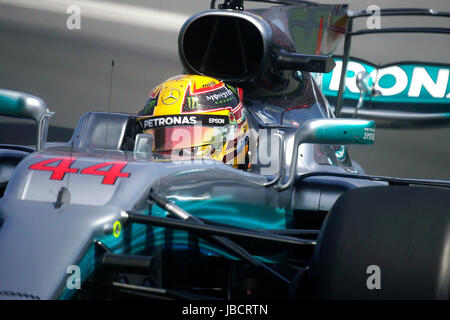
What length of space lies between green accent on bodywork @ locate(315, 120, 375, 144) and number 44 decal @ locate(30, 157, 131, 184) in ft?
2.53

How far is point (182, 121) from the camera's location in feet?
8.89

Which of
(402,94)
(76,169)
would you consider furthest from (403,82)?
(76,169)

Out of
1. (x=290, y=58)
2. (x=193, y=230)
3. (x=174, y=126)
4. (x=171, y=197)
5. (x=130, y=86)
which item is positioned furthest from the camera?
(x=130, y=86)

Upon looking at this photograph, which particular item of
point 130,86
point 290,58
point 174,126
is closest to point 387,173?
point 130,86

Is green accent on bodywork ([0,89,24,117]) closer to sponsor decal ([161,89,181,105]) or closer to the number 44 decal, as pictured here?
the number 44 decal

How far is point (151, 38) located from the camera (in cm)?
939

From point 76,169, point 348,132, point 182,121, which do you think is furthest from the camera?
point 182,121

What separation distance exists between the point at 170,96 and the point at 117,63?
20.7 ft

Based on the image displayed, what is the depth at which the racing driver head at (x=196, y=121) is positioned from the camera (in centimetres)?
270

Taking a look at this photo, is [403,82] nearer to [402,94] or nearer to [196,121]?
[402,94]

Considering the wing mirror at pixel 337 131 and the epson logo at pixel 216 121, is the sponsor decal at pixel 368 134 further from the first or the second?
the epson logo at pixel 216 121

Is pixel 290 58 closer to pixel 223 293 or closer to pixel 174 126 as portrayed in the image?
pixel 174 126

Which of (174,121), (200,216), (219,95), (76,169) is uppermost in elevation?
(219,95)
